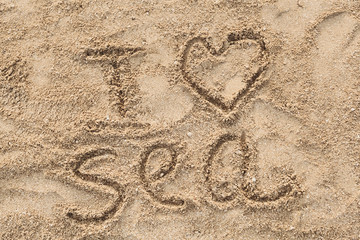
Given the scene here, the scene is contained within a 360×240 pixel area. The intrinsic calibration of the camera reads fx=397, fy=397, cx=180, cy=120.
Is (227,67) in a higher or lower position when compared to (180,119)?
higher

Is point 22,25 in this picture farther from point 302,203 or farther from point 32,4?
point 302,203

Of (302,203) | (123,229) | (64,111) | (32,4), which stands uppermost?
(32,4)

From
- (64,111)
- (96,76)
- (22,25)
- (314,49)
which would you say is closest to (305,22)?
(314,49)

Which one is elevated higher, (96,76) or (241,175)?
(96,76)

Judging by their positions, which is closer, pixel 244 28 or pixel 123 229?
pixel 123 229
